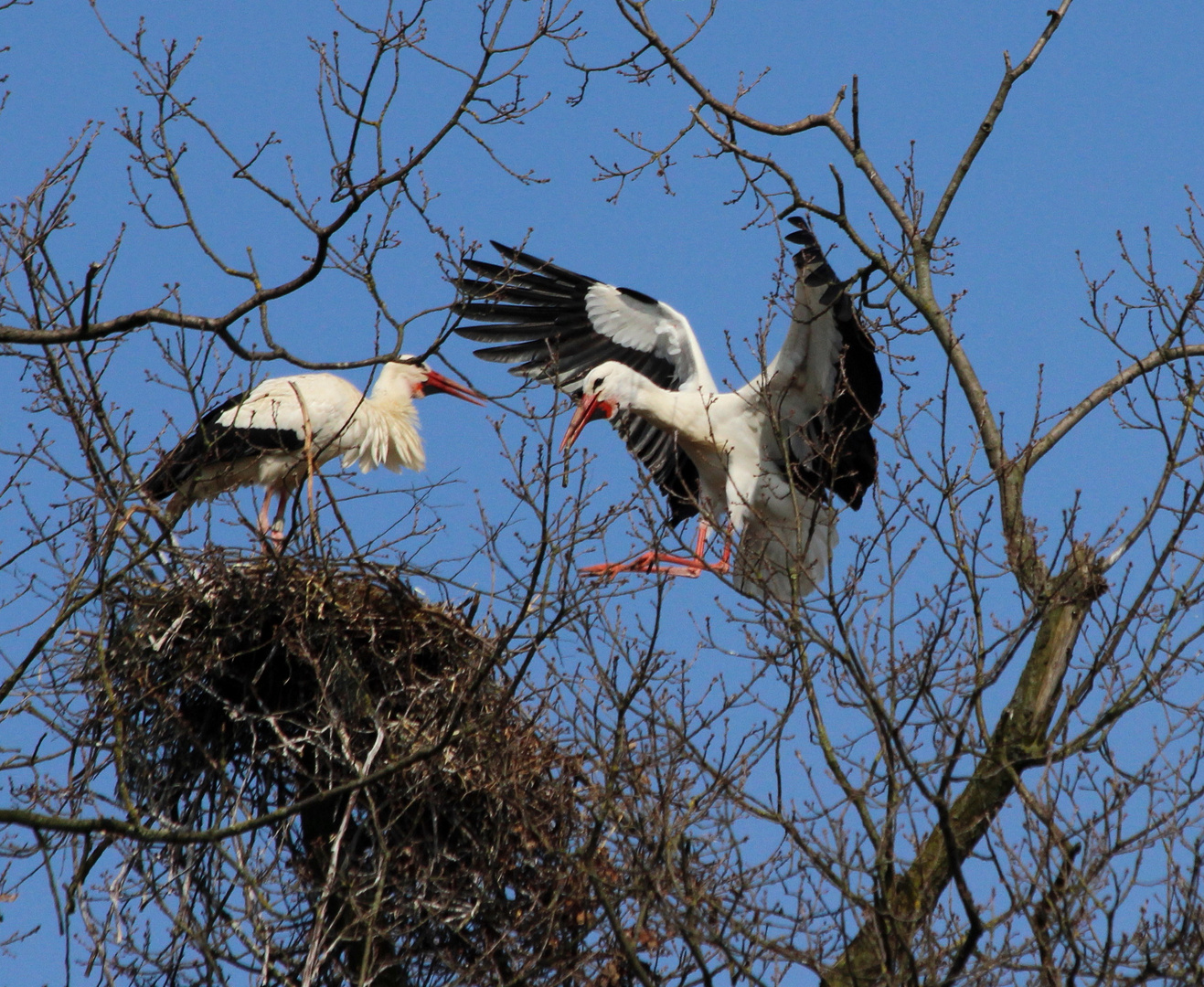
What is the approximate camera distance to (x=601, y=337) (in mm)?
10648

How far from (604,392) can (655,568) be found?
14.8 feet

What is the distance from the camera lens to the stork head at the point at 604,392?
9.88 meters

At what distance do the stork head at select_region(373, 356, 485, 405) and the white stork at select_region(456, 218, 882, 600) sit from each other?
0.38m

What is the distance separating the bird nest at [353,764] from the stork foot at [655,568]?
729 mm

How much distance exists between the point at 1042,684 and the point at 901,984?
158cm

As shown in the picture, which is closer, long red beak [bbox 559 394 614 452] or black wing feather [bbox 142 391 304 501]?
black wing feather [bbox 142 391 304 501]

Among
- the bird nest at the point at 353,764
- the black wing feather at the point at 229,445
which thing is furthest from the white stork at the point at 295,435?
the bird nest at the point at 353,764

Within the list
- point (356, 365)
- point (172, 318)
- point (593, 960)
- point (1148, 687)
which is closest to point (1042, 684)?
point (1148, 687)

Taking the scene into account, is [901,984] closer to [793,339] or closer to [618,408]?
[793,339]

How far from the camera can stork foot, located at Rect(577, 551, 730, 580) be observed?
6.00 m

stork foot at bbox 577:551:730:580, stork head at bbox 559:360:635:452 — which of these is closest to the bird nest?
stork foot at bbox 577:551:730:580

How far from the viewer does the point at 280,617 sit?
22.0ft

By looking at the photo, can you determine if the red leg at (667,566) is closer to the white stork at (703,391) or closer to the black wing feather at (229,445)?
the white stork at (703,391)

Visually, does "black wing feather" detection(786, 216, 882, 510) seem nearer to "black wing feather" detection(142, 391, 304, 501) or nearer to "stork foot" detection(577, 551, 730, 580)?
"stork foot" detection(577, 551, 730, 580)
